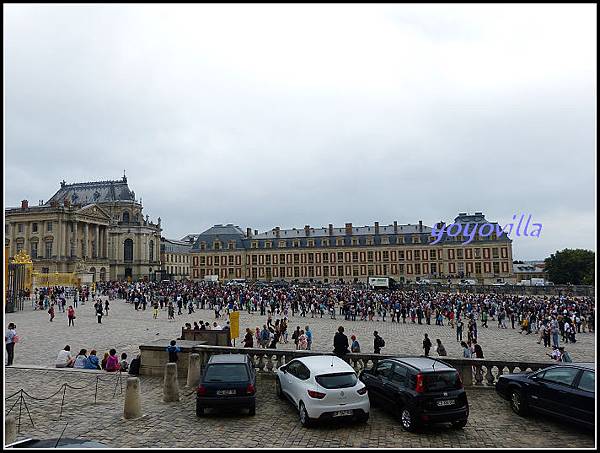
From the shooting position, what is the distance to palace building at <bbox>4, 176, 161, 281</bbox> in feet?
302

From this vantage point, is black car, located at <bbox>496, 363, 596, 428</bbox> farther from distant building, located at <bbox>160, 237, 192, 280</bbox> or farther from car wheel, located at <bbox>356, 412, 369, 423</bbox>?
distant building, located at <bbox>160, 237, 192, 280</bbox>

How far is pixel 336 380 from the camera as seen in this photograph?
384 inches

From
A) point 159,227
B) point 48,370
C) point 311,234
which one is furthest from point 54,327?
point 159,227

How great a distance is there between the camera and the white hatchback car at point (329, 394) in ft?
31.1

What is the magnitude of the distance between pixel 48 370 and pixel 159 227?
109 metres

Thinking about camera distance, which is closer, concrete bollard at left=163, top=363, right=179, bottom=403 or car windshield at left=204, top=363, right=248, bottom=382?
car windshield at left=204, top=363, right=248, bottom=382

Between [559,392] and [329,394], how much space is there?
4.51 m

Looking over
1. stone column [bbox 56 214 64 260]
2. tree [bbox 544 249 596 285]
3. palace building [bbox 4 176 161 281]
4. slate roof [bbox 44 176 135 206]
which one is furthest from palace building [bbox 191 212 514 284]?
stone column [bbox 56 214 64 260]

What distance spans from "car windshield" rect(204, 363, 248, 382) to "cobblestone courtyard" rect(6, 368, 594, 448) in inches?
32.8

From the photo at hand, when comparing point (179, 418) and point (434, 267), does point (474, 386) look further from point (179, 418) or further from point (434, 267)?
point (434, 267)

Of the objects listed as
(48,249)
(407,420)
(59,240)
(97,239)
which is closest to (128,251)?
(97,239)

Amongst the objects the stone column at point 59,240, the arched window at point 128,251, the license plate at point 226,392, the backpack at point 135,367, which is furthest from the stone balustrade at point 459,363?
the arched window at point 128,251

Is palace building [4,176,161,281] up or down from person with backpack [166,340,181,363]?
up

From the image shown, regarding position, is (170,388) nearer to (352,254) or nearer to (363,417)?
(363,417)
